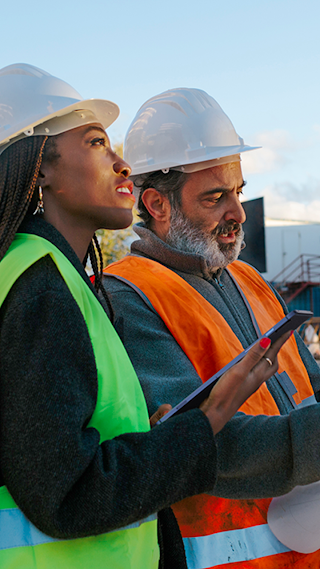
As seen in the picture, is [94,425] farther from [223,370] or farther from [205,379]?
[205,379]

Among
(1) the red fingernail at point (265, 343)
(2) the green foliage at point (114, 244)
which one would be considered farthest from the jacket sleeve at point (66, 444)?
(2) the green foliage at point (114, 244)

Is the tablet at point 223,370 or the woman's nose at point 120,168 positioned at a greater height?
the woman's nose at point 120,168

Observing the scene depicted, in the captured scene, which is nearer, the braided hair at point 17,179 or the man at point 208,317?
the braided hair at point 17,179

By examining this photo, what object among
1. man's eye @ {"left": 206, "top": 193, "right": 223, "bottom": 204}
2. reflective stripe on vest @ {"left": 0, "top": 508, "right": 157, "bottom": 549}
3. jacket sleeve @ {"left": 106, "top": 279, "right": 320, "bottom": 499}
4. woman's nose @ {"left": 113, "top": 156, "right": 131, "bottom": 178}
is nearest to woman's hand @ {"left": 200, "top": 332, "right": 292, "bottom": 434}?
jacket sleeve @ {"left": 106, "top": 279, "right": 320, "bottom": 499}

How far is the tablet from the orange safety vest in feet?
2.33

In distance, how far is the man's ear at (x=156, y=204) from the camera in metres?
3.17

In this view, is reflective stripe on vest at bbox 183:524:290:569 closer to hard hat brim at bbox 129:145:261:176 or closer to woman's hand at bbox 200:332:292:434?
woman's hand at bbox 200:332:292:434

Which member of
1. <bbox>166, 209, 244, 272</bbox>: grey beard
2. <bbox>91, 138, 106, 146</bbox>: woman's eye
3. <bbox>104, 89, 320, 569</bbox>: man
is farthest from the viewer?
<bbox>166, 209, 244, 272</bbox>: grey beard

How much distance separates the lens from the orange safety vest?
226cm

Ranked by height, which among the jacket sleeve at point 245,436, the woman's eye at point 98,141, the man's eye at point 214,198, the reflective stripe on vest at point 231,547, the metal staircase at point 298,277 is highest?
the woman's eye at point 98,141

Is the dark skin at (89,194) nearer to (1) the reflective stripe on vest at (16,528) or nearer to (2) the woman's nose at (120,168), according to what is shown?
(2) the woman's nose at (120,168)

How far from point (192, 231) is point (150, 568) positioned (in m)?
1.89

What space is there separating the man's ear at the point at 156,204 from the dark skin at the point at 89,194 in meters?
1.14

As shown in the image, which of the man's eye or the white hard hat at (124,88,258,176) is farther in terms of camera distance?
the white hard hat at (124,88,258,176)
